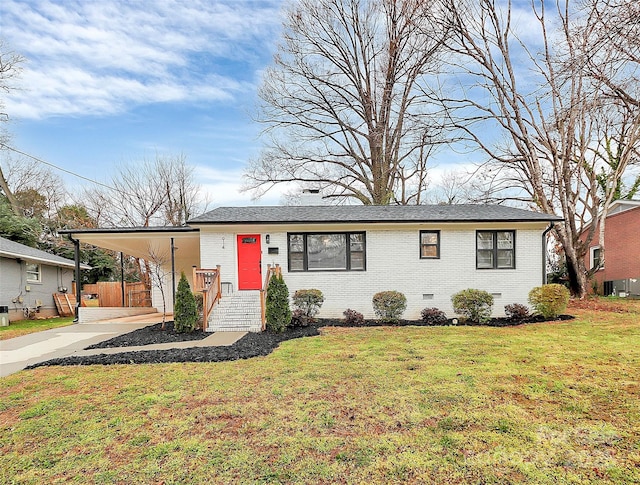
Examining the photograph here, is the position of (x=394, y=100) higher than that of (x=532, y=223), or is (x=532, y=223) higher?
(x=394, y=100)

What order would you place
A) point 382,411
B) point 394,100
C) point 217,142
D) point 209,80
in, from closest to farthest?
1. point 382,411
2. point 209,80
3. point 217,142
4. point 394,100

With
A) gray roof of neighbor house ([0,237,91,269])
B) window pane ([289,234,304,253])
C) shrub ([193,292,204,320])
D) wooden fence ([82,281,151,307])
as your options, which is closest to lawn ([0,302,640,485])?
shrub ([193,292,204,320])

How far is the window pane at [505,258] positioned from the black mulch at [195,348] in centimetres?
183

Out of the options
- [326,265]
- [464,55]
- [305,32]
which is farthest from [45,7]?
[464,55]

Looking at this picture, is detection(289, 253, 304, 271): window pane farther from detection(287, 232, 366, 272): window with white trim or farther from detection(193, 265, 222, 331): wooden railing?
detection(193, 265, 222, 331): wooden railing

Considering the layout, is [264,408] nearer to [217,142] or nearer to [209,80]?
[209,80]

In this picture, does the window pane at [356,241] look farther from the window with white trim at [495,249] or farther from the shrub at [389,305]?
the window with white trim at [495,249]

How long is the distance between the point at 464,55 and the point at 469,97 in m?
1.88

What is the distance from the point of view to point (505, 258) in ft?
38.3

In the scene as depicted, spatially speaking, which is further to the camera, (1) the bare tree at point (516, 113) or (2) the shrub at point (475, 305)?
(1) the bare tree at point (516, 113)

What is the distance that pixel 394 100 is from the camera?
71.1 feet

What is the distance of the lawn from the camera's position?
294 centimetres

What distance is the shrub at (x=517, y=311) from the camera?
10953mm

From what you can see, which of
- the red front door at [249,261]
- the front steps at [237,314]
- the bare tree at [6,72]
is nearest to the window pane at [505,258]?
the red front door at [249,261]
